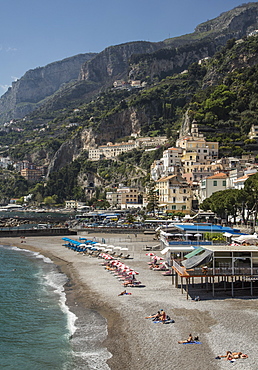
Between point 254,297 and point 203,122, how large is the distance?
362 ft

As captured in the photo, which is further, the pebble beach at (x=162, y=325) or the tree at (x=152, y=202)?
the tree at (x=152, y=202)

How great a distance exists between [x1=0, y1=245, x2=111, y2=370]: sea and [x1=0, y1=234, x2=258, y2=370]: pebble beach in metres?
0.73

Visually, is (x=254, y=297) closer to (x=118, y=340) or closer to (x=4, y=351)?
(x=118, y=340)

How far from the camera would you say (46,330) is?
2417cm

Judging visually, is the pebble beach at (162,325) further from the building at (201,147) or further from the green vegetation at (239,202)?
the building at (201,147)

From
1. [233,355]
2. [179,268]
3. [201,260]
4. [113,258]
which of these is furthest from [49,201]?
[233,355]

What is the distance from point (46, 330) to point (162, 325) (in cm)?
694

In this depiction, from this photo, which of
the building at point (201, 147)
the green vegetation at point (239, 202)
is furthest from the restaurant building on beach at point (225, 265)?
the building at point (201, 147)

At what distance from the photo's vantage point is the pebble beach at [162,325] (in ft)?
63.2

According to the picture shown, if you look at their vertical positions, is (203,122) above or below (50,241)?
above

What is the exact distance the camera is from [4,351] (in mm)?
21766

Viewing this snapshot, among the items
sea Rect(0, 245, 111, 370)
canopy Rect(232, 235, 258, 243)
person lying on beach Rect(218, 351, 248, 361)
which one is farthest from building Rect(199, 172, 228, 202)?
person lying on beach Rect(218, 351, 248, 361)

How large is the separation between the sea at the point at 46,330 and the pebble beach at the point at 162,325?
73 centimetres

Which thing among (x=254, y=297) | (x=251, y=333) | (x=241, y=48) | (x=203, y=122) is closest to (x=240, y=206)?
(x=254, y=297)
